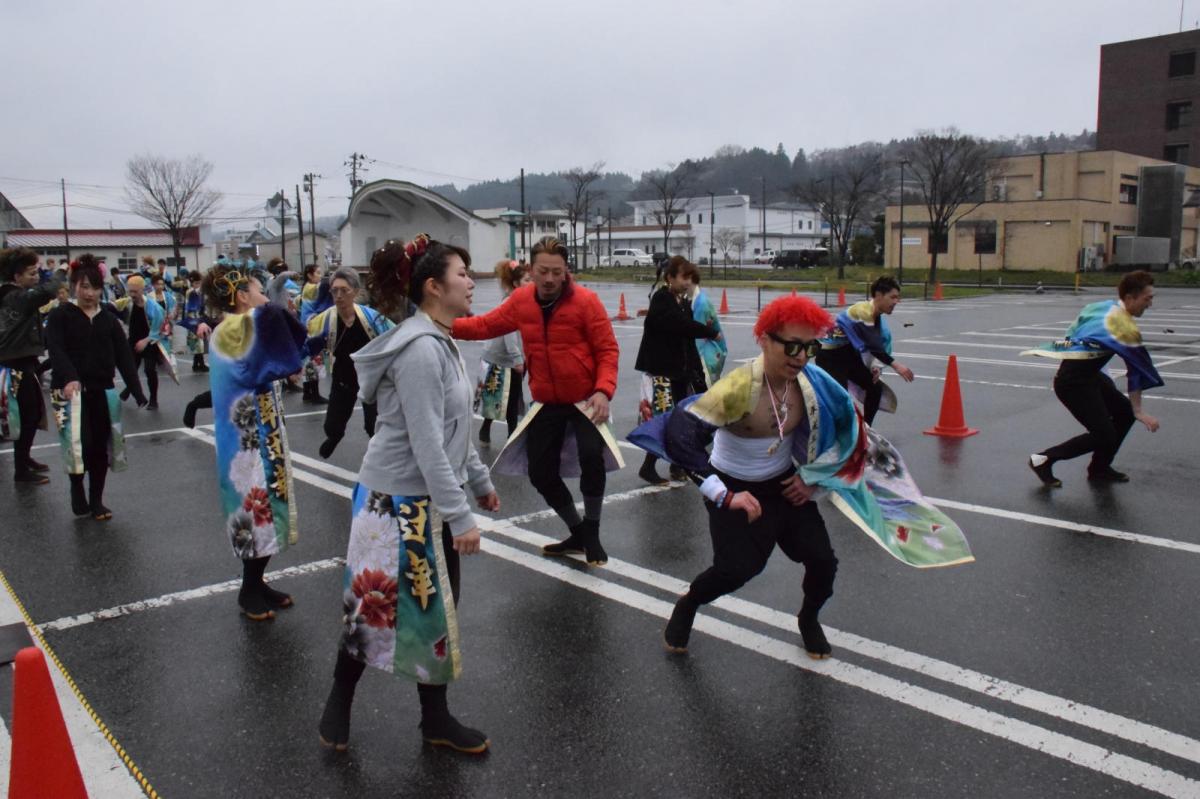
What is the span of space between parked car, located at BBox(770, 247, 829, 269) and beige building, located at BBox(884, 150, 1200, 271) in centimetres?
595

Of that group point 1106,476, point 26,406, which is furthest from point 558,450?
point 26,406

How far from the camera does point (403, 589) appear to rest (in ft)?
10.9

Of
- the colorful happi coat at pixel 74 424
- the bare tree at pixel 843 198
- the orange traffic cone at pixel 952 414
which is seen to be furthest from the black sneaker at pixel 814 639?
the bare tree at pixel 843 198

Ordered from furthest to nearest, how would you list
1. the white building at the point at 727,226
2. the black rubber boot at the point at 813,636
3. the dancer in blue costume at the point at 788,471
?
the white building at the point at 727,226 < the black rubber boot at the point at 813,636 < the dancer in blue costume at the point at 788,471

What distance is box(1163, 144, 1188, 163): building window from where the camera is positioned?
234 feet

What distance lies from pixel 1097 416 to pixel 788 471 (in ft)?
14.7

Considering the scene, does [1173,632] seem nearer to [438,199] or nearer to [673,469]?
[673,469]

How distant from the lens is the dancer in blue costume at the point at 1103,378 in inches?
283

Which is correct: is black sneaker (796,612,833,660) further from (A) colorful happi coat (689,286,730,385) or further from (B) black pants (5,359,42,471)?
(B) black pants (5,359,42,471)

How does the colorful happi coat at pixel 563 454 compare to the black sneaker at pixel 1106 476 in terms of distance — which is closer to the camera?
the colorful happi coat at pixel 563 454

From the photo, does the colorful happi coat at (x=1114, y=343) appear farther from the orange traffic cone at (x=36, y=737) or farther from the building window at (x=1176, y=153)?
the building window at (x=1176, y=153)

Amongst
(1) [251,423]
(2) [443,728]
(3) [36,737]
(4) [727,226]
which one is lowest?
(2) [443,728]

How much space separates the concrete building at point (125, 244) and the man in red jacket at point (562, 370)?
6823 cm

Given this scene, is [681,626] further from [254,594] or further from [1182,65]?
[1182,65]
